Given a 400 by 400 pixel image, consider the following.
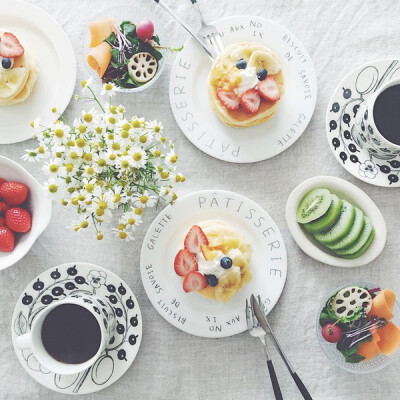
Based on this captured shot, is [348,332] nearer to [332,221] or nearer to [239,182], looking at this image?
[332,221]

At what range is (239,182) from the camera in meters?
1.54

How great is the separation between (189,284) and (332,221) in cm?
43

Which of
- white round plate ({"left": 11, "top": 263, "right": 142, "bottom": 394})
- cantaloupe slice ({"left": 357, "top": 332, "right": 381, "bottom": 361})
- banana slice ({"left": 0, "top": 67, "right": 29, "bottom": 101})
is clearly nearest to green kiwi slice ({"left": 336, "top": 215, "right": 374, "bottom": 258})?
cantaloupe slice ({"left": 357, "top": 332, "right": 381, "bottom": 361})

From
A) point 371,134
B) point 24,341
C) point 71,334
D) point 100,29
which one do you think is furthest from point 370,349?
point 100,29

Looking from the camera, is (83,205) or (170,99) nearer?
(83,205)

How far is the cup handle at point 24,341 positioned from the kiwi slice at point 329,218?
80 centimetres

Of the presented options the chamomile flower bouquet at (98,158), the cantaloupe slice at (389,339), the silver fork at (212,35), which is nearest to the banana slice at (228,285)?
the chamomile flower bouquet at (98,158)

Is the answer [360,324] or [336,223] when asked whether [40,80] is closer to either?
[336,223]

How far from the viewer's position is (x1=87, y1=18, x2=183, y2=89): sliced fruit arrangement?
1.48 meters

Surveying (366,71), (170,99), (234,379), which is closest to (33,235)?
(170,99)

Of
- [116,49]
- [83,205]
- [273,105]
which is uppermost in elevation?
[273,105]

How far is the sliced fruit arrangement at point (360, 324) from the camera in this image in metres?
1.42

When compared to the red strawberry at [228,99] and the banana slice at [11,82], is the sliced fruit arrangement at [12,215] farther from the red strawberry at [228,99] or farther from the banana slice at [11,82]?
the red strawberry at [228,99]

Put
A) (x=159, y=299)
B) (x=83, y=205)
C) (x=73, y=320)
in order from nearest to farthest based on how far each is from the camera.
→ (x=83, y=205) → (x=73, y=320) → (x=159, y=299)
